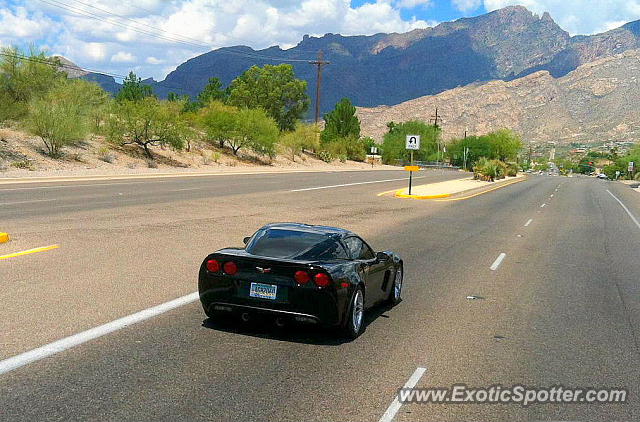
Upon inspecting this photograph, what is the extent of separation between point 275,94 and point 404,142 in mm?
34177

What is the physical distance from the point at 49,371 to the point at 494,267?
9348 mm

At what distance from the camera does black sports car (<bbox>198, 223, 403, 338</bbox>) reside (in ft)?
23.2

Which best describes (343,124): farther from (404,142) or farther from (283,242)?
(283,242)

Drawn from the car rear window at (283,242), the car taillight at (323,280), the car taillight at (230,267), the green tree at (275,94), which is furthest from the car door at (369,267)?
the green tree at (275,94)

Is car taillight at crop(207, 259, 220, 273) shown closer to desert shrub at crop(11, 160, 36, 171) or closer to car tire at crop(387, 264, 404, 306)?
car tire at crop(387, 264, 404, 306)

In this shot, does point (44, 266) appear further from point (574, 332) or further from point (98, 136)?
point (98, 136)

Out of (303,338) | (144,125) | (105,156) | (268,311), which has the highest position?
(144,125)

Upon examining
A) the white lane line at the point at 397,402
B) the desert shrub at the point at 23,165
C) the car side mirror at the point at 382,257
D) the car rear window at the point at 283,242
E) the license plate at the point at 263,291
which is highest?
the car rear window at the point at 283,242

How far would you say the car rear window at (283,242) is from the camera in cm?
762

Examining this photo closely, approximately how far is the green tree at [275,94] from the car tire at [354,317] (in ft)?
312

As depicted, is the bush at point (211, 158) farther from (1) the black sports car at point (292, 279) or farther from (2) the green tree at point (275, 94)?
(1) the black sports car at point (292, 279)

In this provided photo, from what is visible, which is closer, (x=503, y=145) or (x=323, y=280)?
(x=323, y=280)

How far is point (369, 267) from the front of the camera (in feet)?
26.8

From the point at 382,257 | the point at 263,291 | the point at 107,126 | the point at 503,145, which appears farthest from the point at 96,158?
the point at 503,145
